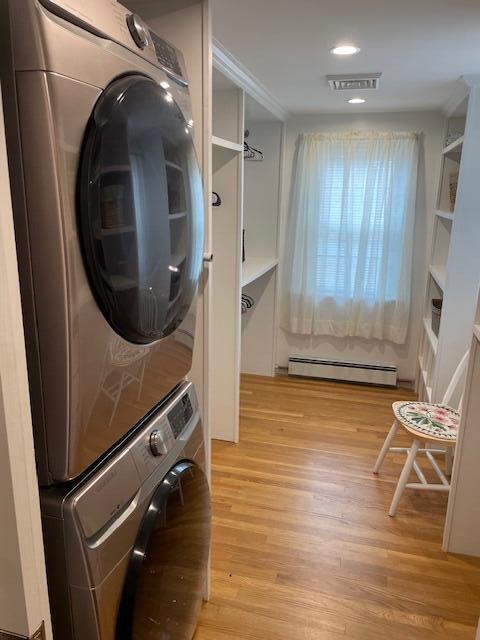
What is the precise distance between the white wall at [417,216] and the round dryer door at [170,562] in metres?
2.78

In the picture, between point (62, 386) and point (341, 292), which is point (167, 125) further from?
point (341, 292)

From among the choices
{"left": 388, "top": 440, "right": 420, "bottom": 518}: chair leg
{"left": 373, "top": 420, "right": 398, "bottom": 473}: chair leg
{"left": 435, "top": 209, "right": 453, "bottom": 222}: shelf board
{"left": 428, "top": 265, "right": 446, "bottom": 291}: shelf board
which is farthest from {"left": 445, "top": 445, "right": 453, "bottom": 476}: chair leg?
{"left": 435, "top": 209, "right": 453, "bottom": 222}: shelf board

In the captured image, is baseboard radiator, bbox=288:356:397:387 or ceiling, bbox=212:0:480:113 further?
baseboard radiator, bbox=288:356:397:387

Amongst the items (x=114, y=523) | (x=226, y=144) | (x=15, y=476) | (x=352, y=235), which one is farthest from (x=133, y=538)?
(x=352, y=235)

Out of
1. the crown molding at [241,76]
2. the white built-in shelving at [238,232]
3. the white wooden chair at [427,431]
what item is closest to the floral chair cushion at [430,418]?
the white wooden chair at [427,431]

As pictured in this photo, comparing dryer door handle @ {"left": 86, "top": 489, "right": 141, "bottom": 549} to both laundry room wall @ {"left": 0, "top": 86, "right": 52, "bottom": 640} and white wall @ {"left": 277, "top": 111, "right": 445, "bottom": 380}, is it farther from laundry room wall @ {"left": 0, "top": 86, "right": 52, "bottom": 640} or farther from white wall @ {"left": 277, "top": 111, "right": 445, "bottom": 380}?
white wall @ {"left": 277, "top": 111, "right": 445, "bottom": 380}

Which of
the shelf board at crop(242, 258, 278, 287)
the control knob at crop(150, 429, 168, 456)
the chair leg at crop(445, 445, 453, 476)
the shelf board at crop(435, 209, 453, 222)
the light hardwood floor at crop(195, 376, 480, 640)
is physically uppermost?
the shelf board at crop(435, 209, 453, 222)

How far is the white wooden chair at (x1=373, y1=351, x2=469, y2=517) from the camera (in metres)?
2.20

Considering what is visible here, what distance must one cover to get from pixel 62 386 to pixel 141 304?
0.20 metres

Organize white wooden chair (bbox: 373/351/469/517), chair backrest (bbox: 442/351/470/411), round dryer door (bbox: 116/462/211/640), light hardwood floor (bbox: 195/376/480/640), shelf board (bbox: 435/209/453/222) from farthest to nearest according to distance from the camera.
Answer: shelf board (bbox: 435/209/453/222)
chair backrest (bbox: 442/351/470/411)
white wooden chair (bbox: 373/351/469/517)
light hardwood floor (bbox: 195/376/480/640)
round dryer door (bbox: 116/462/211/640)

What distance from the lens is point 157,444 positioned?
1.04m

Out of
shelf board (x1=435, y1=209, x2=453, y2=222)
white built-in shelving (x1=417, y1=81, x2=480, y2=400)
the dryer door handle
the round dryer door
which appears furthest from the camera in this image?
shelf board (x1=435, y1=209, x2=453, y2=222)

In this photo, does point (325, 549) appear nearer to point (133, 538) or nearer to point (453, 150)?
point (133, 538)

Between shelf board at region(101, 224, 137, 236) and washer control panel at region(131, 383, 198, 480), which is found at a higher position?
shelf board at region(101, 224, 137, 236)
